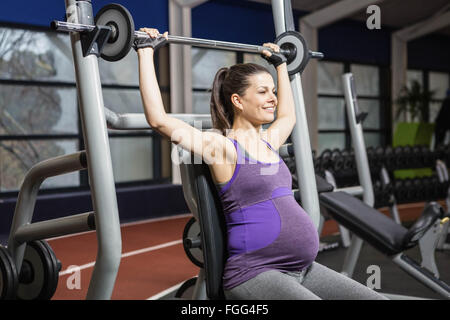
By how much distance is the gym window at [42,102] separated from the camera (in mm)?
4379

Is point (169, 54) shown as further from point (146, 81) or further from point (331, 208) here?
point (146, 81)

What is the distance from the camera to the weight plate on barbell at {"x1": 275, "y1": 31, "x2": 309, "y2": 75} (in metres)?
1.60

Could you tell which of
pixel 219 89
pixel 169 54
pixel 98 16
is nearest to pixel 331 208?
pixel 219 89

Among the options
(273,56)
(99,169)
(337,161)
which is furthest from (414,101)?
(99,169)

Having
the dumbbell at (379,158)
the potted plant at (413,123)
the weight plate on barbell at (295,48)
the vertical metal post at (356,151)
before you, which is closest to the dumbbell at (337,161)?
the dumbbell at (379,158)

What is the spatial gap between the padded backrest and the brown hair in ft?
0.53

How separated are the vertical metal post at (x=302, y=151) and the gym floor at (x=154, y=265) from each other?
0.90 m

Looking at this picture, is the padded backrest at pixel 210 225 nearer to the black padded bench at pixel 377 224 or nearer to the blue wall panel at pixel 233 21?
the black padded bench at pixel 377 224

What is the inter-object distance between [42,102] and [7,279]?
3.34 meters

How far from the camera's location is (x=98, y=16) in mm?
1154

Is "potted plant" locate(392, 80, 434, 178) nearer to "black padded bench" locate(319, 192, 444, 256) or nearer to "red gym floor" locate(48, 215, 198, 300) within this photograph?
"red gym floor" locate(48, 215, 198, 300)

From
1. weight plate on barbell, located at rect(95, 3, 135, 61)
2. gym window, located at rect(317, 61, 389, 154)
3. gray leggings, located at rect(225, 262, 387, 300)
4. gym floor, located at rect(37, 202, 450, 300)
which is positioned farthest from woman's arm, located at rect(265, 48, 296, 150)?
gym window, located at rect(317, 61, 389, 154)

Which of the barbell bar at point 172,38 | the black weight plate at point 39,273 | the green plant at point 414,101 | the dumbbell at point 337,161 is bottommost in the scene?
the black weight plate at point 39,273

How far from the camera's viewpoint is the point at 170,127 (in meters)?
1.17
